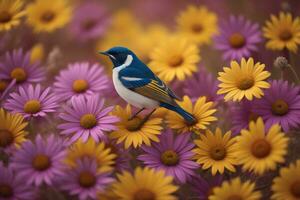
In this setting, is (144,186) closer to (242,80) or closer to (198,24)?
(242,80)

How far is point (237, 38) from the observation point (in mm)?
1277

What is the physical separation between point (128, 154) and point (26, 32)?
70cm

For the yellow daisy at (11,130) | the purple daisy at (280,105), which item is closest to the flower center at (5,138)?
the yellow daisy at (11,130)

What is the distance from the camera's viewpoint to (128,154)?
3.45 ft

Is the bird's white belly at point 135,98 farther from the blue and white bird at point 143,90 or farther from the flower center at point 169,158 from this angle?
the flower center at point 169,158

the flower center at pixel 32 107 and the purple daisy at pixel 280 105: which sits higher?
the purple daisy at pixel 280 105

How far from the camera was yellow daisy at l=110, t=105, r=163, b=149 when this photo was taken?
98cm

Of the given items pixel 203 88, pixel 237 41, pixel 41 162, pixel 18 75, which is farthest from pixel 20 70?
pixel 237 41

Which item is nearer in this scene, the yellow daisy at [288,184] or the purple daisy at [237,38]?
the yellow daisy at [288,184]

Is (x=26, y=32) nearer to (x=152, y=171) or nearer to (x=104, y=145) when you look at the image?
(x=104, y=145)

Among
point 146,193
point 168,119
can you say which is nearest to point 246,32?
point 168,119

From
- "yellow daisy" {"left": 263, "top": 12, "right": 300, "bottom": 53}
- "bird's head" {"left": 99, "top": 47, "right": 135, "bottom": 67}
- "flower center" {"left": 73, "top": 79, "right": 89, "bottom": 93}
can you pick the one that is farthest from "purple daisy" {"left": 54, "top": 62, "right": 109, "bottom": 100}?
"yellow daisy" {"left": 263, "top": 12, "right": 300, "bottom": 53}

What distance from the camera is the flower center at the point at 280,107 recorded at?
103cm

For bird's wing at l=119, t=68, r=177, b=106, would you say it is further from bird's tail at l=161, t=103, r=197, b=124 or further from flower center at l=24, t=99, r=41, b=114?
flower center at l=24, t=99, r=41, b=114
